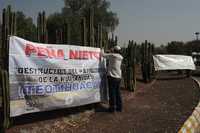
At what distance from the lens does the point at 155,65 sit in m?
16.0

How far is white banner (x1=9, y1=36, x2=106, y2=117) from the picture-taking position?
16.7 feet

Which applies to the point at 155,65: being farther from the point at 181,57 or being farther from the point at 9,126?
the point at 9,126

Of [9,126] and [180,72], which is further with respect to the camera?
[180,72]

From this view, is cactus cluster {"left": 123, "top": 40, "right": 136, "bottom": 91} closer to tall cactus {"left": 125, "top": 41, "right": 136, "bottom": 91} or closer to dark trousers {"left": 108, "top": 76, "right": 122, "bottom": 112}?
tall cactus {"left": 125, "top": 41, "right": 136, "bottom": 91}

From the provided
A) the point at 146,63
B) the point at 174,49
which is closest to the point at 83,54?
the point at 146,63

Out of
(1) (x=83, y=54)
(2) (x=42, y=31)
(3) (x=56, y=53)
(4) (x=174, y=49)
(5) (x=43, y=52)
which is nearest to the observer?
(5) (x=43, y=52)

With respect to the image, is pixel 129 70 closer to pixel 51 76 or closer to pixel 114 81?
pixel 114 81

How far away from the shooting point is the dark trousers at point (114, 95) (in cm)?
679

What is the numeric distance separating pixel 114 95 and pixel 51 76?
185cm

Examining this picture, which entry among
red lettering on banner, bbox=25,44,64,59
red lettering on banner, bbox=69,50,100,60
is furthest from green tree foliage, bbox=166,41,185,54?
red lettering on banner, bbox=25,44,64,59

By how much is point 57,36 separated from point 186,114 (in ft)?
13.6

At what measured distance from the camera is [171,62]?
1725 cm

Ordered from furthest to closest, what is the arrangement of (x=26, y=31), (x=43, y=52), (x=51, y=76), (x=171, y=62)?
(x=171, y=62) < (x=26, y=31) < (x=51, y=76) < (x=43, y=52)

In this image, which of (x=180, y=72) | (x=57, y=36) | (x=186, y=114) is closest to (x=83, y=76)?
(x=57, y=36)
